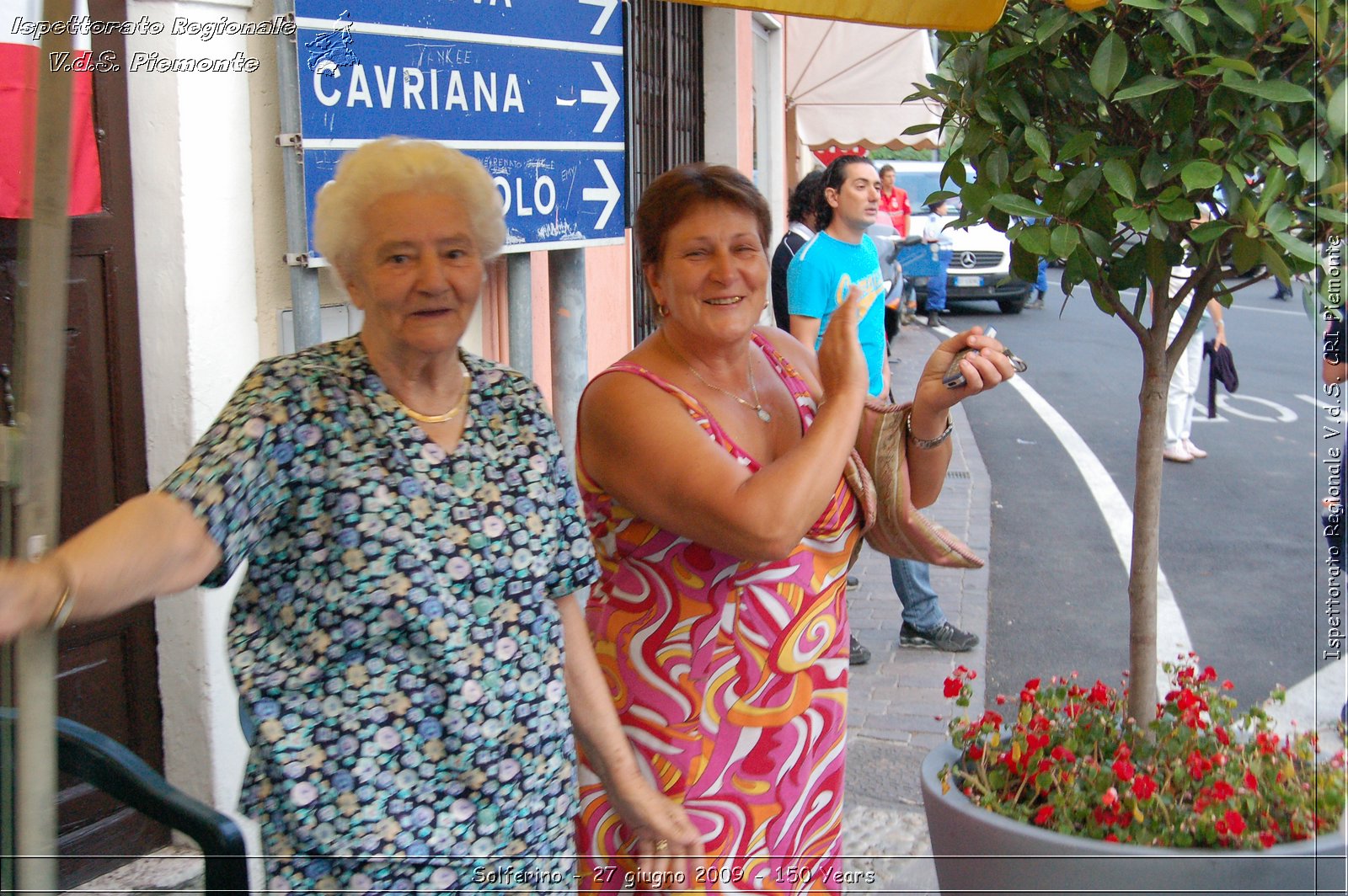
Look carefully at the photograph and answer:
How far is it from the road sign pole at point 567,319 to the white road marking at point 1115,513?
5.70 feet

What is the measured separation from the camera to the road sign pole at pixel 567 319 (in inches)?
156

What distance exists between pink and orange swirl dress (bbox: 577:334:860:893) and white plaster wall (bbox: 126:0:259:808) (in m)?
1.50

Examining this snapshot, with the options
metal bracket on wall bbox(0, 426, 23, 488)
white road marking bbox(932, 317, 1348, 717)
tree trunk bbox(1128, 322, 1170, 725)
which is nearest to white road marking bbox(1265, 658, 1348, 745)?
white road marking bbox(932, 317, 1348, 717)

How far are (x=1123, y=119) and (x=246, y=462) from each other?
1961mm

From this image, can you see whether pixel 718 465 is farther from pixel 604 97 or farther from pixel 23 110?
pixel 604 97

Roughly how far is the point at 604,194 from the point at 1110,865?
2.43 meters

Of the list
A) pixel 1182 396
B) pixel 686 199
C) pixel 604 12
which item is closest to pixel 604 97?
pixel 604 12

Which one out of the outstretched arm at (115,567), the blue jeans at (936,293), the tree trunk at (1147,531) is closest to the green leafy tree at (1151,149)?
the tree trunk at (1147,531)

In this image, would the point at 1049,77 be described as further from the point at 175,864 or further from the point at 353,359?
the point at 175,864

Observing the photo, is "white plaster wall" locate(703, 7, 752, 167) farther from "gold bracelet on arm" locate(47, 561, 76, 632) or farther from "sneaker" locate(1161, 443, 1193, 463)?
"gold bracelet on arm" locate(47, 561, 76, 632)

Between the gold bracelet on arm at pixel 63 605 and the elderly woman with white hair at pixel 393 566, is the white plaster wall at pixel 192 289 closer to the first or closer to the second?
the elderly woman with white hair at pixel 393 566

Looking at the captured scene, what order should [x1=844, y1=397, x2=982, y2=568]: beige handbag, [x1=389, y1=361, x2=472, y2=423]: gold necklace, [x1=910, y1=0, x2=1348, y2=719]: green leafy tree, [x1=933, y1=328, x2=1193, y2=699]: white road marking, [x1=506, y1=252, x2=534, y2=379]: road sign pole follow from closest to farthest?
[x1=389, y1=361, x2=472, y2=423]: gold necklace → [x1=910, y1=0, x2=1348, y2=719]: green leafy tree → [x1=844, y1=397, x2=982, y2=568]: beige handbag → [x1=506, y1=252, x2=534, y2=379]: road sign pole → [x1=933, y1=328, x2=1193, y2=699]: white road marking

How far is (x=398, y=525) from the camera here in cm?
181

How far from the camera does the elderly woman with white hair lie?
176 cm
